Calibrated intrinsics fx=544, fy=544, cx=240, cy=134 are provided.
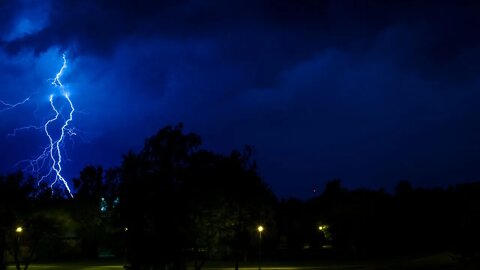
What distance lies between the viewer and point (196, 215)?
84.7ft

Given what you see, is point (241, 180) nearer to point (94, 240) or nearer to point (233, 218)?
point (233, 218)

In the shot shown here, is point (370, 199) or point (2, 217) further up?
point (370, 199)

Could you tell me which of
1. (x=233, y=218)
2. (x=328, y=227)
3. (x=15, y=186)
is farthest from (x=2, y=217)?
(x=328, y=227)

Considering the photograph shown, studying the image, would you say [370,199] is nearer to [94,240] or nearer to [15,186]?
[94,240]

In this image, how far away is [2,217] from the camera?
34938mm

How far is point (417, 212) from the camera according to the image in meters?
65.8

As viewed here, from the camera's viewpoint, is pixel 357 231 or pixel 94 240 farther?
pixel 94 240

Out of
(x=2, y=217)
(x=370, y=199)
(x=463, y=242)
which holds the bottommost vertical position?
(x=463, y=242)

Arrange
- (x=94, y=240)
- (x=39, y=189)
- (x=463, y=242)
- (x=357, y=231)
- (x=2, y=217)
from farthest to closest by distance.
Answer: (x=94, y=240), (x=357, y=231), (x=39, y=189), (x=2, y=217), (x=463, y=242)

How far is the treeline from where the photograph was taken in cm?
2214

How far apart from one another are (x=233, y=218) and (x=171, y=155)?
8.46m

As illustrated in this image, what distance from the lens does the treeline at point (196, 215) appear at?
2214 centimetres

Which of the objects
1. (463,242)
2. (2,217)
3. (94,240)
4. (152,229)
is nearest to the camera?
(152,229)

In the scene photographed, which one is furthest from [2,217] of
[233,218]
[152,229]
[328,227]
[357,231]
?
[328,227]
